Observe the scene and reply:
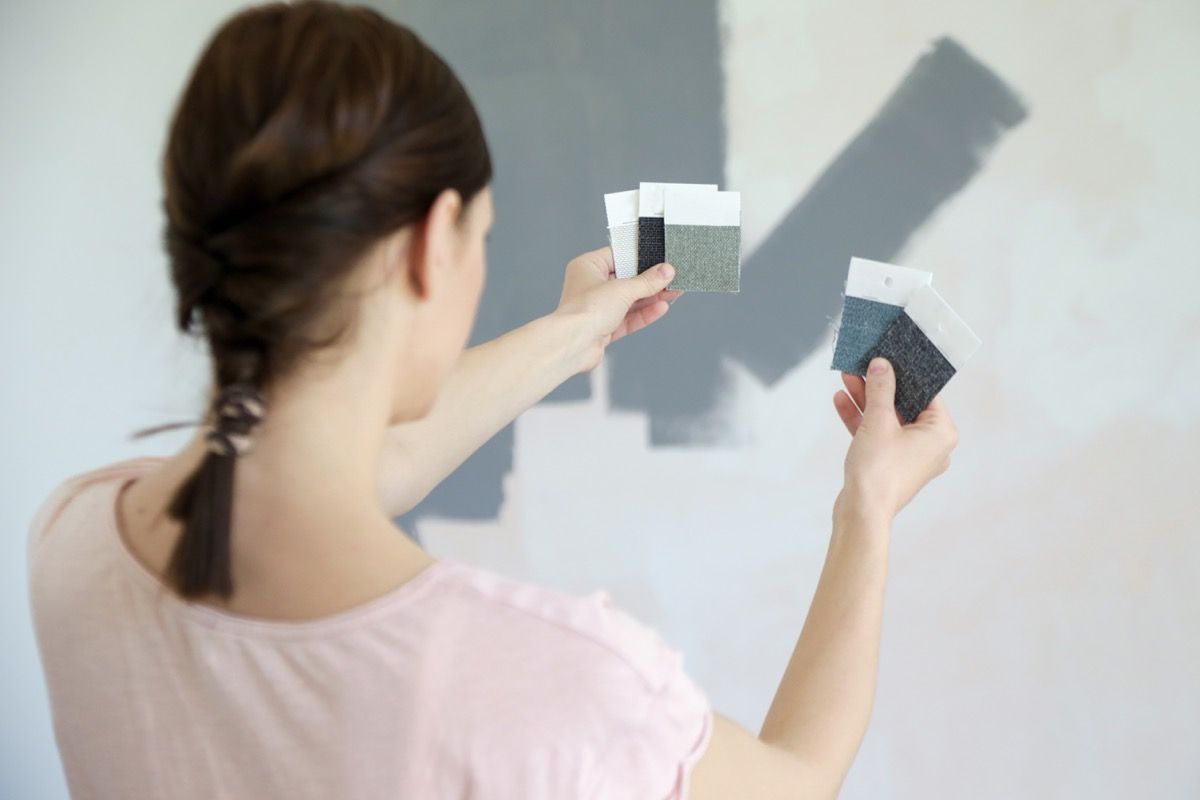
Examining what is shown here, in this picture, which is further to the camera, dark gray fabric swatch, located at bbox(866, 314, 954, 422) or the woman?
dark gray fabric swatch, located at bbox(866, 314, 954, 422)

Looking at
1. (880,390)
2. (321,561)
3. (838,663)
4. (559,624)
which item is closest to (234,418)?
(321,561)

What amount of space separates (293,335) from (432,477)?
43cm

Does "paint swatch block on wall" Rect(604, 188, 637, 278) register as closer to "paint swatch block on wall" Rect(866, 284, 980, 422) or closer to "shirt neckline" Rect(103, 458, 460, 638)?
"paint swatch block on wall" Rect(866, 284, 980, 422)

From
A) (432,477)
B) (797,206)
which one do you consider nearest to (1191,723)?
(797,206)

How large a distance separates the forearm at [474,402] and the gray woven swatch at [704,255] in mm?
140

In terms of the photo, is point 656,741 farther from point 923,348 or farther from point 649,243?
Result: point 649,243

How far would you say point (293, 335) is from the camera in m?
0.58

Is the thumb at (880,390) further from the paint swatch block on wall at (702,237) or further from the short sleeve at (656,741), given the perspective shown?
the short sleeve at (656,741)

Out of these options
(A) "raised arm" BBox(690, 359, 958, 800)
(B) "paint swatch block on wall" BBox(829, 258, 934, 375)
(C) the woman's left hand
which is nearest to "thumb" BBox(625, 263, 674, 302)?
(C) the woman's left hand

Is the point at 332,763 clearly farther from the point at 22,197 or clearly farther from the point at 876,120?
the point at 22,197

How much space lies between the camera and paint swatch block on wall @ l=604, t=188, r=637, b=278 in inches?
44.4

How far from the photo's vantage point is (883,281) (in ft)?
3.38

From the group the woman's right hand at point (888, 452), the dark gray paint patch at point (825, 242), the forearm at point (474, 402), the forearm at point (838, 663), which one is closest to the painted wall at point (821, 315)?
the dark gray paint patch at point (825, 242)

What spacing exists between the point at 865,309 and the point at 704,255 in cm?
20
